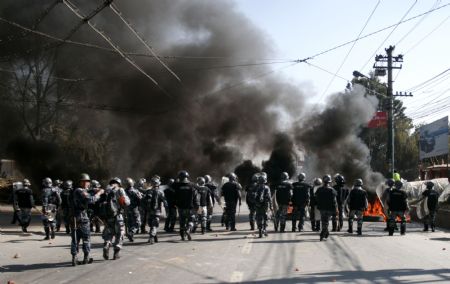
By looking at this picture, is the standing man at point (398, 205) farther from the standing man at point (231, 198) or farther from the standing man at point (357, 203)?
the standing man at point (231, 198)

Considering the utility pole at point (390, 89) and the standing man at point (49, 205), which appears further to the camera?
the utility pole at point (390, 89)

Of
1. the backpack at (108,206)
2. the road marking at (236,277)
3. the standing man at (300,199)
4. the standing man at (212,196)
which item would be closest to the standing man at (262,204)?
the standing man at (300,199)

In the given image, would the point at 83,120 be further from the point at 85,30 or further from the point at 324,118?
the point at 324,118

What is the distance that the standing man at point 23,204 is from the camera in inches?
627

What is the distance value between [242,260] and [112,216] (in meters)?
2.58

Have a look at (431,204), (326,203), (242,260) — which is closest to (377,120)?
(431,204)

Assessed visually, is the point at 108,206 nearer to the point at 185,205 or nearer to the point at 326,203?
the point at 185,205

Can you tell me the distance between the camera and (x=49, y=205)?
46.5 ft

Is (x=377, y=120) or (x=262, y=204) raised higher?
(x=377, y=120)

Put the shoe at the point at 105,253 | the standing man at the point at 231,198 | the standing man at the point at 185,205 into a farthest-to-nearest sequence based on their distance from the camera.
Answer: the standing man at the point at 231,198 → the standing man at the point at 185,205 → the shoe at the point at 105,253

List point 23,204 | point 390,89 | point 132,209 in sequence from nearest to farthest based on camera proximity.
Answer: point 132,209
point 23,204
point 390,89

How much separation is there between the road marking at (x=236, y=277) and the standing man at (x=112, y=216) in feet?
9.19

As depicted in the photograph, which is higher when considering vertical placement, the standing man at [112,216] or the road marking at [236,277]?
the standing man at [112,216]

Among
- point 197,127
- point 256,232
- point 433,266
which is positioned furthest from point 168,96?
point 433,266
